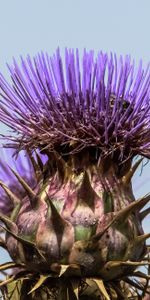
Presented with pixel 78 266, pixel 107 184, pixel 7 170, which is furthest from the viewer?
pixel 7 170

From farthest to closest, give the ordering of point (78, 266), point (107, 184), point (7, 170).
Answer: point (7, 170), point (107, 184), point (78, 266)

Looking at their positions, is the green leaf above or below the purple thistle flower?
below

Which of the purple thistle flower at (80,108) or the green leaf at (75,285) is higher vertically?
the purple thistle flower at (80,108)

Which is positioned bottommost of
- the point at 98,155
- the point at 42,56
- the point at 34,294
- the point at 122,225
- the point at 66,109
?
the point at 34,294

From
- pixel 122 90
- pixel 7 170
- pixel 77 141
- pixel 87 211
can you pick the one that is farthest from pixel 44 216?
pixel 7 170

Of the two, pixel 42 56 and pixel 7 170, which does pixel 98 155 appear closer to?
pixel 42 56

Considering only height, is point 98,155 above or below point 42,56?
below

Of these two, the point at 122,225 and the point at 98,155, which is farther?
the point at 98,155

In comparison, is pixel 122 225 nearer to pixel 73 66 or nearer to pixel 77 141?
pixel 77 141
